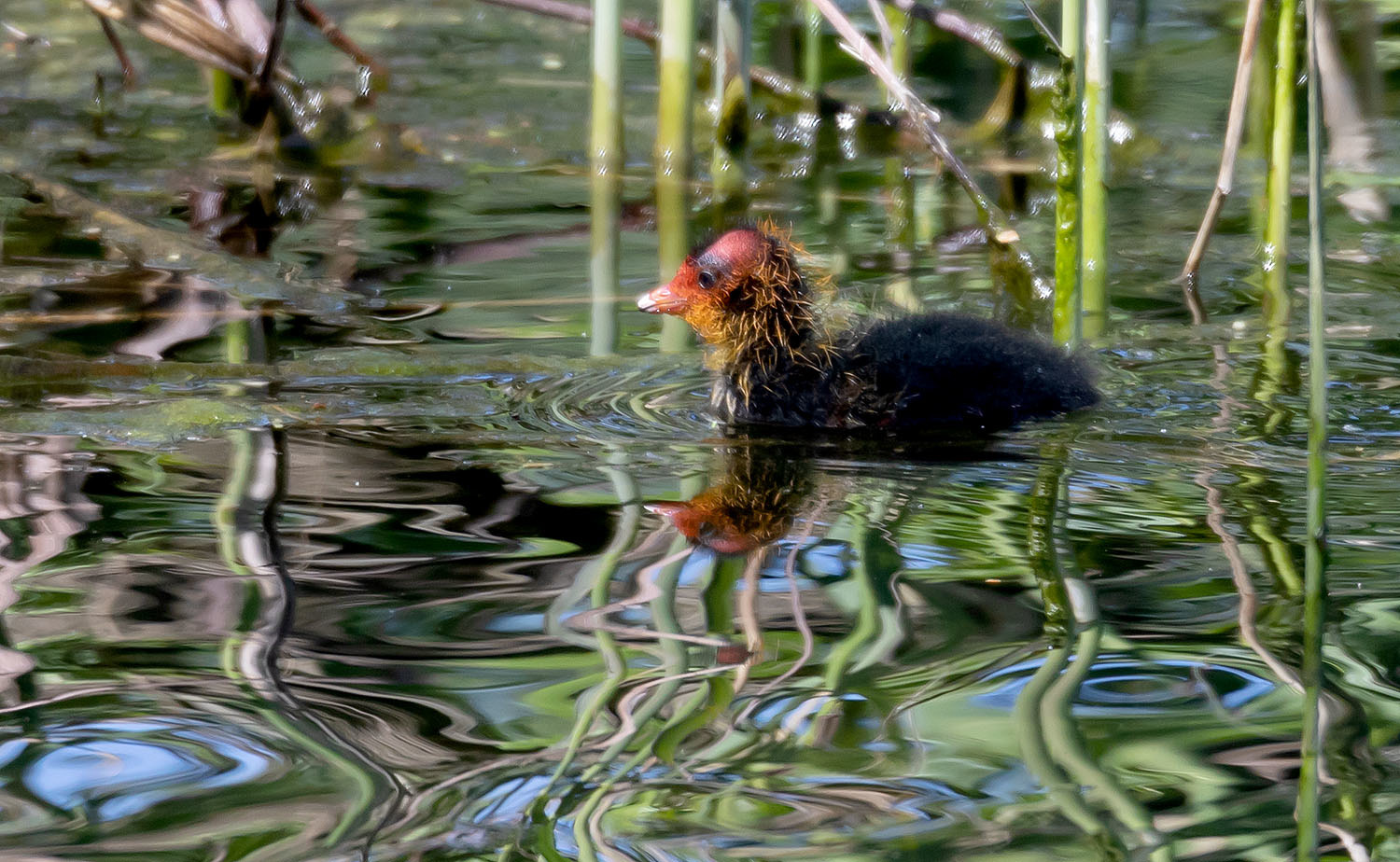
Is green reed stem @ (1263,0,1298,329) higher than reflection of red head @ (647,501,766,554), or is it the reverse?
green reed stem @ (1263,0,1298,329)

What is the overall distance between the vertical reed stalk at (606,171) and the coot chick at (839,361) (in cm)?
61

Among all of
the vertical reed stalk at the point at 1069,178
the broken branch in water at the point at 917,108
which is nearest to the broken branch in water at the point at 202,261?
the broken branch in water at the point at 917,108

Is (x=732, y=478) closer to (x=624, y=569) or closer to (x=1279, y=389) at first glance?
(x=624, y=569)

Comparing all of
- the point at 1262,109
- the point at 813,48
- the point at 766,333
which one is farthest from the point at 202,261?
the point at 1262,109

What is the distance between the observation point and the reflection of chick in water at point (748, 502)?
10.5 ft

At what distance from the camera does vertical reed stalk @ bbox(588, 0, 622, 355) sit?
17.1 feet

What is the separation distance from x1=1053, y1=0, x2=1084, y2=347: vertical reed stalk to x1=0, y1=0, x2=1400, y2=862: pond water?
0.25m

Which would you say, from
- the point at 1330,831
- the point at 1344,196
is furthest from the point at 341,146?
the point at 1330,831

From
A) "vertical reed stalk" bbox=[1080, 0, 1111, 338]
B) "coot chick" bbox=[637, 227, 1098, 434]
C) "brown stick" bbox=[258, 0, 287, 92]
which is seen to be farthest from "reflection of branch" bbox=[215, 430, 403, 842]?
"brown stick" bbox=[258, 0, 287, 92]

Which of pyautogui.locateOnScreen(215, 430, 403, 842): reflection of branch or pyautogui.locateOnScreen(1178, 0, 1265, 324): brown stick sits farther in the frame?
pyautogui.locateOnScreen(1178, 0, 1265, 324): brown stick

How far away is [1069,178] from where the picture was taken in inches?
162

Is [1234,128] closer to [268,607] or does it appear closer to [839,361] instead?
[839,361]

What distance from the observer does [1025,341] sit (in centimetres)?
418

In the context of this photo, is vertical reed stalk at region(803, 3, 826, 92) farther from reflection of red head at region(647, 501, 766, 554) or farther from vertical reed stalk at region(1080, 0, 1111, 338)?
reflection of red head at region(647, 501, 766, 554)
